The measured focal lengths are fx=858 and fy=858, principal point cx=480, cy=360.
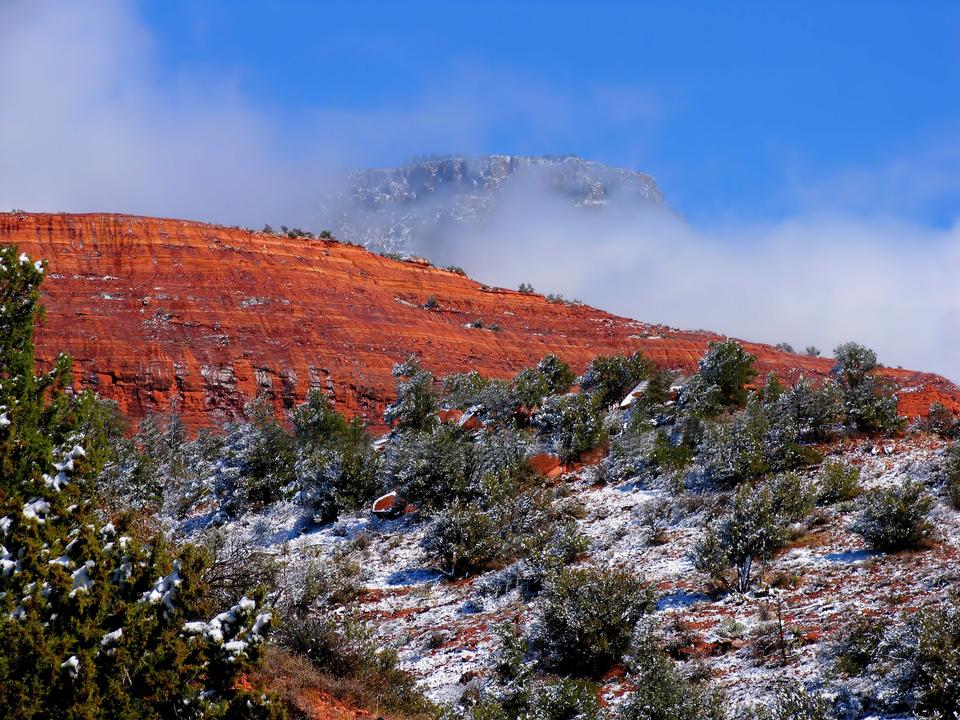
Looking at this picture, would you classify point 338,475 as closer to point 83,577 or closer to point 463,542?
point 463,542

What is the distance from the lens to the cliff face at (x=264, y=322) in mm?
46031

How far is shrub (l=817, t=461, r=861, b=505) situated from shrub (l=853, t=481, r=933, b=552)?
8.76 ft

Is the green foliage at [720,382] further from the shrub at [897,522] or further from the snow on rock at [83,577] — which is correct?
the snow on rock at [83,577]

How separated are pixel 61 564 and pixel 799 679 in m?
8.62

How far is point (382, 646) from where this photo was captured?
1463cm

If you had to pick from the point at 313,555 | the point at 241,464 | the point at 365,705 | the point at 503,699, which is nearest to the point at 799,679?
the point at 503,699

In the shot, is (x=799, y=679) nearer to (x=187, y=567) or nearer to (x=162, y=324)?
(x=187, y=567)

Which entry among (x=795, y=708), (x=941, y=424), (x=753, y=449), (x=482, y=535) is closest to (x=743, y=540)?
(x=795, y=708)

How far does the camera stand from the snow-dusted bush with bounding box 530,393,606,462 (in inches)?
970

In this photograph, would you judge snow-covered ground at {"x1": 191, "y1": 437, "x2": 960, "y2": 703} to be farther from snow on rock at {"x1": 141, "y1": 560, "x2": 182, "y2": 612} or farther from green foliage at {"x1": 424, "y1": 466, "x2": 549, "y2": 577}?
snow on rock at {"x1": 141, "y1": 560, "x2": 182, "y2": 612}

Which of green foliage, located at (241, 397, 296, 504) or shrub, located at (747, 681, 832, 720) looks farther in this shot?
green foliage, located at (241, 397, 296, 504)

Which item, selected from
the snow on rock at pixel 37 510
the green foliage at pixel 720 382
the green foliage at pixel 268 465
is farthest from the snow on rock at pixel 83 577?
the green foliage at pixel 720 382

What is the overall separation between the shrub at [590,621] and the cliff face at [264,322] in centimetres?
3103

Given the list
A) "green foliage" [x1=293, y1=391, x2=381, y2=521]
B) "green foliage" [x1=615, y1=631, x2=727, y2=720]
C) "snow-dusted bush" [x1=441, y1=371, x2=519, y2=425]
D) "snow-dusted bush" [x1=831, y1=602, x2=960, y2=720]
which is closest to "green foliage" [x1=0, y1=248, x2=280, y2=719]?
"green foliage" [x1=615, y1=631, x2=727, y2=720]
